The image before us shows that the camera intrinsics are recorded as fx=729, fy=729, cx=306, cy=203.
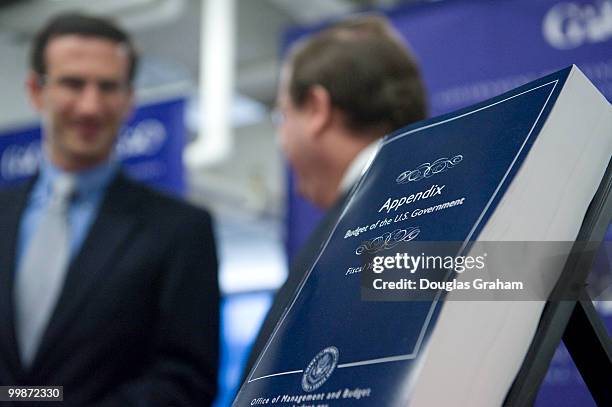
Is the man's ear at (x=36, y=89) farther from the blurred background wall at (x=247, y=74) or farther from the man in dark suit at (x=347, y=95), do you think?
the blurred background wall at (x=247, y=74)

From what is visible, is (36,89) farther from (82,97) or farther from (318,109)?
(318,109)

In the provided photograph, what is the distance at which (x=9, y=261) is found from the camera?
3.68 ft

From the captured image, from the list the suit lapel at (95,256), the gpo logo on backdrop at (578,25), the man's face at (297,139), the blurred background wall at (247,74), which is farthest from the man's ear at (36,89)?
the gpo logo on backdrop at (578,25)

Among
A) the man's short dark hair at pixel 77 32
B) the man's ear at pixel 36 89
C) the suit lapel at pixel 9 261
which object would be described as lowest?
the suit lapel at pixel 9 261

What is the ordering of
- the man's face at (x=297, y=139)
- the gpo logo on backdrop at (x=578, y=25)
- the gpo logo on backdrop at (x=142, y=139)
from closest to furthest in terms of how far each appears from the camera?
the man's face at (x=297, y=139)
the gpo logo on backdrop at (x=578, y=25)
the gpo logo on backdrop at (x=142, y=139)

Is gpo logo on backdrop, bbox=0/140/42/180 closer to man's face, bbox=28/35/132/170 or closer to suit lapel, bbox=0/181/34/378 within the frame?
man's face, bbox=28/35/132/170

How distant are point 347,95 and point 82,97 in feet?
1.81

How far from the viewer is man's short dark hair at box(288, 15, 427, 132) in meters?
1.04

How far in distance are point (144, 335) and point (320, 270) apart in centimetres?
64

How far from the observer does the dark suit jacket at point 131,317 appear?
99 centimetres

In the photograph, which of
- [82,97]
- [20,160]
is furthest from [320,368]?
[20,160]

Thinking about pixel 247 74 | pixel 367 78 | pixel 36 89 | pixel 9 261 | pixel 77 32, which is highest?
pixel 247 74

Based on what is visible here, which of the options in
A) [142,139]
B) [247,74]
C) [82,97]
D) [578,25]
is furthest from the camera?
[247,74]

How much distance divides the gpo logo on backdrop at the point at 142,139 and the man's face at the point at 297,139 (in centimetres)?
143
